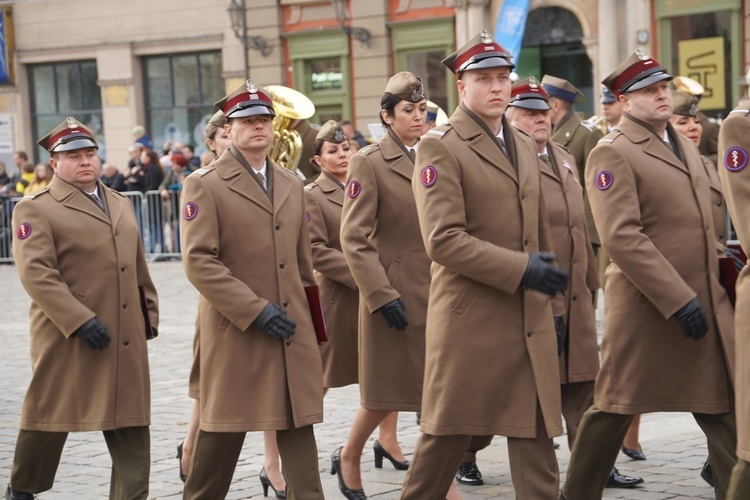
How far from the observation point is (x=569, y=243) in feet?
25.1

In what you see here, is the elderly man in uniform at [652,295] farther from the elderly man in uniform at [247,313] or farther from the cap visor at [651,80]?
the elderly man in uniform at [247,313]

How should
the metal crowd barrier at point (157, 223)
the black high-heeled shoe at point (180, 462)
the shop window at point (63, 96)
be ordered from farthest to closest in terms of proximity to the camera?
the shop window at point (63, 96) → the metal crowd barrier at point (157, 223) → the black high-heeled shoe at point (180, 462)

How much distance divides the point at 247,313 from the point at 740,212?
218 centimetres

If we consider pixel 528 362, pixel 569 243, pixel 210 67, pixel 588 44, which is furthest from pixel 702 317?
pixel 210 67

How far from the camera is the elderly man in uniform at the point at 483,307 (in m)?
5.72

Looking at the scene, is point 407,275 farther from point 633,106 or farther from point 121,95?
point 121,95

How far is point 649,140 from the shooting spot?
6.41 metres

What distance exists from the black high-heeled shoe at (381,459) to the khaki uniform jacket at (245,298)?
1577 mm

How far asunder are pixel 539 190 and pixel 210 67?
80.4 ft

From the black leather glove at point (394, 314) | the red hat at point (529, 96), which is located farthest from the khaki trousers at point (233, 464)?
the red hat at point (529, 96)

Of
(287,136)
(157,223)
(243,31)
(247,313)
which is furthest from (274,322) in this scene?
(243,31)

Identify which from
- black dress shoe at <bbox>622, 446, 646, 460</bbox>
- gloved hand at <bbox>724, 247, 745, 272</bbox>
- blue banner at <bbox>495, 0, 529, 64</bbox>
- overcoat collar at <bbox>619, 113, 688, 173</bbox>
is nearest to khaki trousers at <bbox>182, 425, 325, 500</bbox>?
overcoat collar at <bbox>619, 113, 688, 173</bbox>

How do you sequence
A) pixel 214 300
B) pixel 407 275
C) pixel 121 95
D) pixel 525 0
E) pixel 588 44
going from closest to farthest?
pixel 214 300
pixel 407 275
pixel 525 0
pixel 588 44
pixel 121 95

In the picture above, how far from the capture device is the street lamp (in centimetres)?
2738
